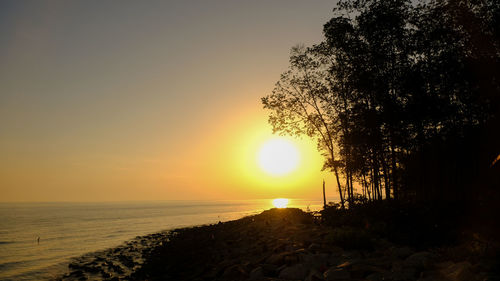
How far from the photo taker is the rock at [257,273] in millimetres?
10665

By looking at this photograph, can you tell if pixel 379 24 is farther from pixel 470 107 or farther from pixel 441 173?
pixel 441 173

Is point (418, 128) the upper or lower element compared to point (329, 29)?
lower

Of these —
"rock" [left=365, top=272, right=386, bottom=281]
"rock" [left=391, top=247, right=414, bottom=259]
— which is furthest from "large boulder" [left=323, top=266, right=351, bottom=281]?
"rock" [left=391, top=247, right=414, bottom=259]

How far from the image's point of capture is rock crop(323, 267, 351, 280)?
28.5ft

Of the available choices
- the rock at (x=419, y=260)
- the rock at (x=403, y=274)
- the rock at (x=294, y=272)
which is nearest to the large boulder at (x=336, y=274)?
the rock at (x=294, y=272)

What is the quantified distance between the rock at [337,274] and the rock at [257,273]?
255cm

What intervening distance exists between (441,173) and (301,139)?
508 inches

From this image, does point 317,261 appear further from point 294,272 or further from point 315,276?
point 315,276

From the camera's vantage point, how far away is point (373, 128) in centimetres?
2061

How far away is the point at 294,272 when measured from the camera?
10.1 metres

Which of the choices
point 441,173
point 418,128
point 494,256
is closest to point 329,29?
point 418,128

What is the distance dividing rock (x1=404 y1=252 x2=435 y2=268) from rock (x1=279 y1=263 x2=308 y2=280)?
3.13 m

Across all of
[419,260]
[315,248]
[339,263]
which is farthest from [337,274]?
[315,248]

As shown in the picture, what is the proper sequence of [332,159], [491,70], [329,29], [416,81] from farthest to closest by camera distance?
[332,159] < [329,29] < [416,81] < [491,70]
